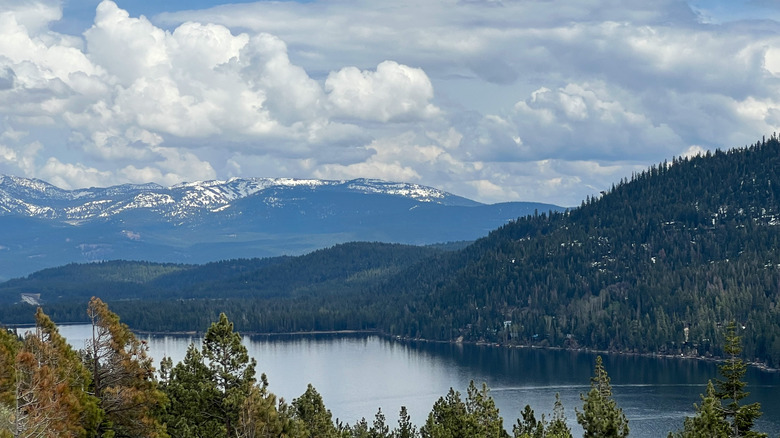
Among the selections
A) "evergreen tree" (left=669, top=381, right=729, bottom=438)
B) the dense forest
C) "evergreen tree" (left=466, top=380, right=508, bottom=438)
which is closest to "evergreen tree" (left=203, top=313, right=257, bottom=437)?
the dense forest

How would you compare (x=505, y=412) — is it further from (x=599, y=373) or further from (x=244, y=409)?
(x=244, y=409)

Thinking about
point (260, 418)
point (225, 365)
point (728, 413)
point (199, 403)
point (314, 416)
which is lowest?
point (314, 416)

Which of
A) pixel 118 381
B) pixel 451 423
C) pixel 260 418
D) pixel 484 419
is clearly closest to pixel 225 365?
pixel 260 418

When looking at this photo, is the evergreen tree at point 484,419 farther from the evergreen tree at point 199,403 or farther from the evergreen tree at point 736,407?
the evergreen tree at point 199,403

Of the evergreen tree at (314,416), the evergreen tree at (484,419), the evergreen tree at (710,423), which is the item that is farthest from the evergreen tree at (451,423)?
the evergreen tree at (710,423)

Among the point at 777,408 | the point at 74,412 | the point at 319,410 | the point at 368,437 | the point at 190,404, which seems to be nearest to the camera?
the point at 74,412

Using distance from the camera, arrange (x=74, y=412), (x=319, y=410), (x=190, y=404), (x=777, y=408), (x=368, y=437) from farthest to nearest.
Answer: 1. (x=777, y=408)
2. (x=368, y=437)
3. (x=319, y=410)
4. (x=190, y=404)
5. (x=74, y=412)

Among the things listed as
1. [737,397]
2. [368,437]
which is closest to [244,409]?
[737,397]

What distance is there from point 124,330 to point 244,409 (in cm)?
876

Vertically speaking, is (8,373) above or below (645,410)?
above

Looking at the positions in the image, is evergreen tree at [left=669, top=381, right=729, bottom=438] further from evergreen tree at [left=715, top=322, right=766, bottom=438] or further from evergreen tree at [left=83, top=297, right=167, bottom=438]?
evergreen tree at [left=83, top=297, right=167, bottom=438]

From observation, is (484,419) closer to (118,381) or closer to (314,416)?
(314,416)

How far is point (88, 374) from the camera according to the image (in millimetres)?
62844

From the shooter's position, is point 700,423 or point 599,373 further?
point 599,373
